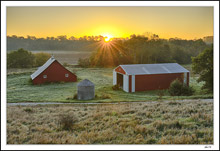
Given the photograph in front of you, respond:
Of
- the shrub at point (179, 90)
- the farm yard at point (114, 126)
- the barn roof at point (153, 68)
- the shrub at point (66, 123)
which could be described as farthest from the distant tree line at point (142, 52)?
the shrub at point (66, 123)

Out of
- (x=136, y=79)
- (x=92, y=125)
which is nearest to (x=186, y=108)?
(x=92, y=125)

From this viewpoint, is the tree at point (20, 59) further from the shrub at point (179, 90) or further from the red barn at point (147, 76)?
the shrub at point (179, 90)

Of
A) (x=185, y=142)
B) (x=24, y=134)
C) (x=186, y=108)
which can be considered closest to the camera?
(x=185, y=142)

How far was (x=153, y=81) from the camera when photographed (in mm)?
13602

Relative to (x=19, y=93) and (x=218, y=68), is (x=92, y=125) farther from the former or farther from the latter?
(x=19, y=93)

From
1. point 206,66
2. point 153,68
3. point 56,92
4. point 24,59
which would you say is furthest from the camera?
point 24,59

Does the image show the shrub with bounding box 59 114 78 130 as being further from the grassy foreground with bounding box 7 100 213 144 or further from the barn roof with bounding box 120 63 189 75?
the barn roof with bounding box 120 63 189 75

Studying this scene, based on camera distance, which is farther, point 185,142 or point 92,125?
point 92,125

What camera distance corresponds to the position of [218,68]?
17.1 ft

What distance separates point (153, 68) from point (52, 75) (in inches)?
268

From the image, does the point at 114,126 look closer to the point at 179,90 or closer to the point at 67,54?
the point at 179,90

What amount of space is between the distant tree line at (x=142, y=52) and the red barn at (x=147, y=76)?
82cm

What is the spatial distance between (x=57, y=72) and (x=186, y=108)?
28.4ft

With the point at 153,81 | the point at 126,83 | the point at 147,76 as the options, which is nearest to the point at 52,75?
the point at 126,83
